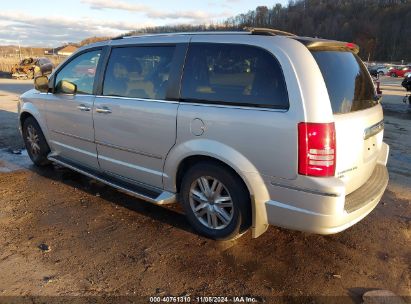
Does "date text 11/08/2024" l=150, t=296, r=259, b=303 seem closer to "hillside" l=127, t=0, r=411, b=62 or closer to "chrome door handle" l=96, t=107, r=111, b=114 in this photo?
"chrome door handle" l=96, t=107, r=111, b=114

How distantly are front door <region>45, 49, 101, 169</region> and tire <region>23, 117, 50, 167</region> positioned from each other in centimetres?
40

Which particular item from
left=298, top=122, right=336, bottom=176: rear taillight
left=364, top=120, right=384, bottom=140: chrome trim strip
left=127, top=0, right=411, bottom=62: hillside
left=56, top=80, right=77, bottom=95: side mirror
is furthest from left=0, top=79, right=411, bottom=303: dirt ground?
left=127, top=0, right=411, bottom=62: hillside

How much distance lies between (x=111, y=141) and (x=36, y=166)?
7.87 feet

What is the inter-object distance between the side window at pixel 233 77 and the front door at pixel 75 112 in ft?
4.94

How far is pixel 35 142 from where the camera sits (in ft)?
19.1

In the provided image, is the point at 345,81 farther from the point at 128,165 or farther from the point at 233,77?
the point at 128,165

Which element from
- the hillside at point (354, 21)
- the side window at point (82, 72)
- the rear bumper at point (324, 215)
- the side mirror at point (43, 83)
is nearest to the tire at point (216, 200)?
the rear bumper at point (324, 215)

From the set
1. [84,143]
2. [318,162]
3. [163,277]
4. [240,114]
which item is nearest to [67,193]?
[84,143]

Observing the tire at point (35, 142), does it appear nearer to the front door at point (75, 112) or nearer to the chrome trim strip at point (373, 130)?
the front door at point (75, 112)

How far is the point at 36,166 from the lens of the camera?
19.9ft

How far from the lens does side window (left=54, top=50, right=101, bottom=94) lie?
182 inches

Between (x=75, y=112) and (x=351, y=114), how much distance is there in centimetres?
318

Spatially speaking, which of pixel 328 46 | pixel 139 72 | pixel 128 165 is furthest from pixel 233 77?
pixel 128 165

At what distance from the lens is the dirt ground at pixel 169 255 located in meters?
3.02
